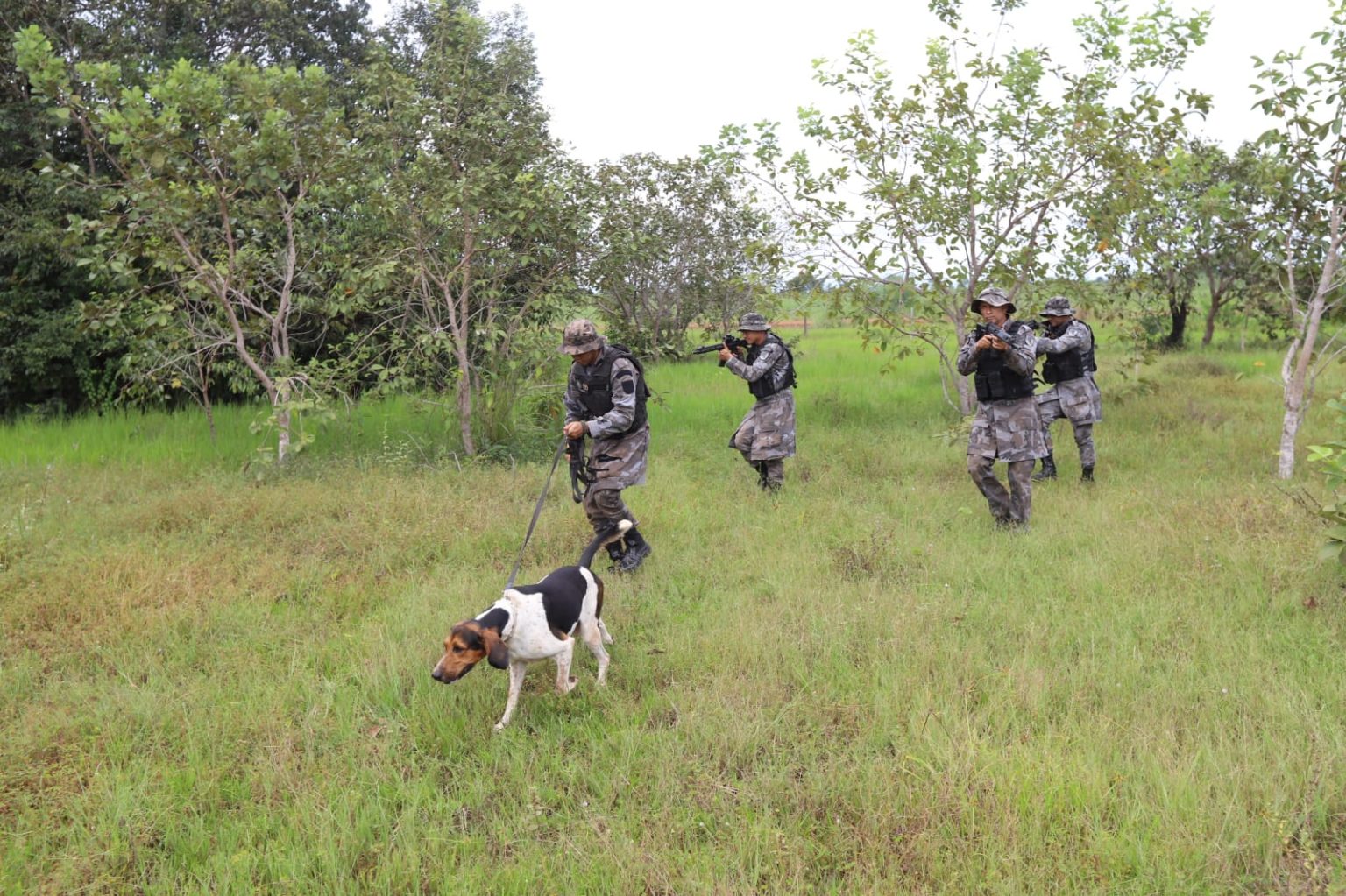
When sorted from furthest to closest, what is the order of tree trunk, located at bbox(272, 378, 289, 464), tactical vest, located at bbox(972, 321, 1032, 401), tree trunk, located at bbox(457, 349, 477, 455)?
tree trunk, located at bbox(457, 349, 477, 455)
tree trunk, located at bbox(272, 378, 289, 464)
tactical vest, located at bbox(972, 321, 1032, 401)

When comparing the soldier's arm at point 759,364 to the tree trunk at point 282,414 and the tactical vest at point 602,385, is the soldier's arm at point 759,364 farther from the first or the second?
the tree trunk at point 282,414

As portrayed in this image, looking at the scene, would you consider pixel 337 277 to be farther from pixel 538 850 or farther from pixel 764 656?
pixel 538 850

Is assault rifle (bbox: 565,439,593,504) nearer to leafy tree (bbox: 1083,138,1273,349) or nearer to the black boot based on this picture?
the black boot

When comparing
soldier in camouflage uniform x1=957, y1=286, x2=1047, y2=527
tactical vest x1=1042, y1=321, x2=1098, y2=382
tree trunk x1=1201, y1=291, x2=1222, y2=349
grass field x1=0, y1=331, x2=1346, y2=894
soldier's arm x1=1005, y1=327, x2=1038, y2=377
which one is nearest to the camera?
grass field x1=0, y1=331, x2=1346, y2=894

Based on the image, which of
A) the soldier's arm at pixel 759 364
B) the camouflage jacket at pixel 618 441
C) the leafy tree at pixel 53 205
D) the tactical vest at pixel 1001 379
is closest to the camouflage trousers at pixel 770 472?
the soldier's arm at pixel 759 364

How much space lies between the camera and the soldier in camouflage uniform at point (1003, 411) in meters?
6.44

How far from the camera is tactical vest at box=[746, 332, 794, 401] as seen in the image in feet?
26.1

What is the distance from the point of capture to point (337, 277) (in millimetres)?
10250

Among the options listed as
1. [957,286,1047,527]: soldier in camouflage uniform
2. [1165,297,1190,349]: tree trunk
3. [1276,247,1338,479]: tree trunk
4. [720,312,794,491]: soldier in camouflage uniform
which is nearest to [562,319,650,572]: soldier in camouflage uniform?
[720,312,794,491]: soldier in camouflage uniform

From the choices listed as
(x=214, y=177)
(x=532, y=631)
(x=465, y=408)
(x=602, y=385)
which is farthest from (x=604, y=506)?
(x=214, y=177)

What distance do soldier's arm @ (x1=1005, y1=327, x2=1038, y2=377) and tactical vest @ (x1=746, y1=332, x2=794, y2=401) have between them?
2.09 meters

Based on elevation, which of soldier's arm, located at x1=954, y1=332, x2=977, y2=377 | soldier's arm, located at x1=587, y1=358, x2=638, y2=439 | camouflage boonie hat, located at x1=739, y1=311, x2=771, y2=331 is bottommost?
soldier's arm, located at x1=587, y1=358, x2=638, y2=439

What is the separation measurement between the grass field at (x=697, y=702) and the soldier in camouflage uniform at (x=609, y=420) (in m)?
0.46

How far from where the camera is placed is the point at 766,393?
801 cm
